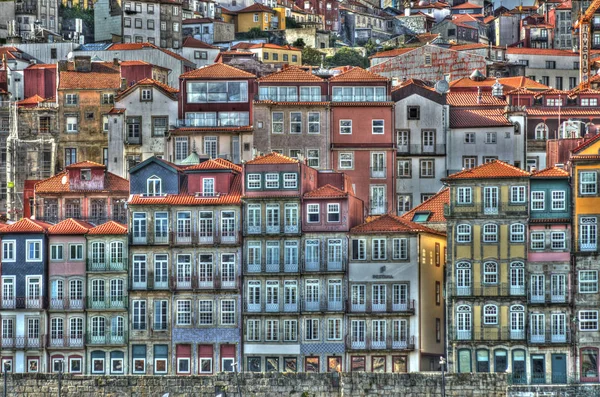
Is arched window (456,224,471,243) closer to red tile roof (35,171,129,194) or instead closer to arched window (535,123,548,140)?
red tile roof (35,171,129,194)

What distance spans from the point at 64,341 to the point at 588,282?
25.2 m

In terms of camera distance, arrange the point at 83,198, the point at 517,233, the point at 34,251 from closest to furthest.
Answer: the point at 517,233
the point at 34,251
the point at 83,198

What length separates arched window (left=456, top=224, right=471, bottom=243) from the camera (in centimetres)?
8588

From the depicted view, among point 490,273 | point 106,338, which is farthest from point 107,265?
point 490,273

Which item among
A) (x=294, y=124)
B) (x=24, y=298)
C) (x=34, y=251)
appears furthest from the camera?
(x=294, y=124)

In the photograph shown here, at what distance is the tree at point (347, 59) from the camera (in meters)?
159

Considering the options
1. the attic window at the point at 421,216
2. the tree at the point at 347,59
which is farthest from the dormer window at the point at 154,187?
the tree at the point at 347,59

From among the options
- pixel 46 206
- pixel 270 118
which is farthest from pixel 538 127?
pixel 46 206

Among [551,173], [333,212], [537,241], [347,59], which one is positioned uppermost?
[347,59]

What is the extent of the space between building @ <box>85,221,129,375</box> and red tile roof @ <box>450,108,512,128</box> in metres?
23.9

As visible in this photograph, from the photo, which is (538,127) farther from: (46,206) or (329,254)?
(46,206)

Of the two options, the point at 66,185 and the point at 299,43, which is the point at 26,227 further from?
the point at 299,43

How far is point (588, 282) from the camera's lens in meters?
85.0

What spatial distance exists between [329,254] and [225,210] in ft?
18.2
